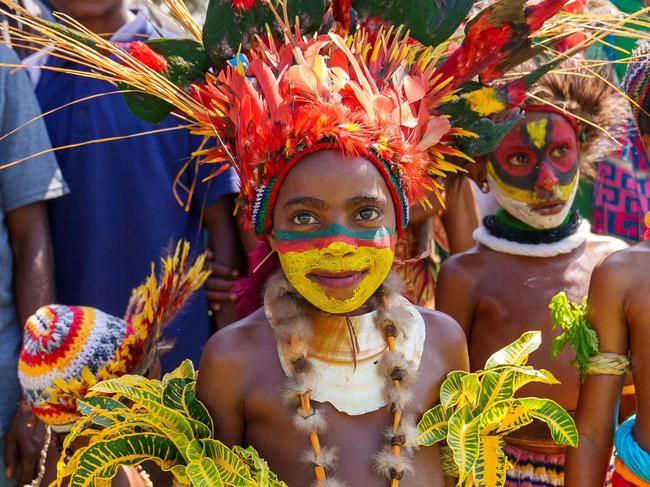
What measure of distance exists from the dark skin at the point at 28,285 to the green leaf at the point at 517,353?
1.70m

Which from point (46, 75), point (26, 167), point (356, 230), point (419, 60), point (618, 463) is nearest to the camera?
point (356, 230)

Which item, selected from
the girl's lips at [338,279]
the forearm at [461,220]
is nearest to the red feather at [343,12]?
the girl's lips at [338,279]

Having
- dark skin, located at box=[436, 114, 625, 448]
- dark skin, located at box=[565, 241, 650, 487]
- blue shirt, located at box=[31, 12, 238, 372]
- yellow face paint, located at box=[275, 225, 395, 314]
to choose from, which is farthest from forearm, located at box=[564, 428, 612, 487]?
blue shirt, located at box=[31, 12, 238, 372]

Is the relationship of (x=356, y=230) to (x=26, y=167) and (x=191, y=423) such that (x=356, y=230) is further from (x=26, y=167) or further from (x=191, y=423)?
(x=26, y=167)

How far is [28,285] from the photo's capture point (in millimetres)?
3418

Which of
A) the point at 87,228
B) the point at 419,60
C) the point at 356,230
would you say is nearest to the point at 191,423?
the point at 356,230

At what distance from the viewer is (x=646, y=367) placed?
2.68 metres

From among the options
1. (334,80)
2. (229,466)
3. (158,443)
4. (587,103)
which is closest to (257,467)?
(229,466)

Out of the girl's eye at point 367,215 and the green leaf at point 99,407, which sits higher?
the girl's eye at point 367,215

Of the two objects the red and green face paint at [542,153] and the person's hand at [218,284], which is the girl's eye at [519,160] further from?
the person's hand at [218,284]

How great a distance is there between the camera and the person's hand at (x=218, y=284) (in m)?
3.63

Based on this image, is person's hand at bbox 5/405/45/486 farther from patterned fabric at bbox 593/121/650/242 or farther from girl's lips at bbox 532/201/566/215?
patterned fabric at bbox 593/121/650/242

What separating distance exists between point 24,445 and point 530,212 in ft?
6.72

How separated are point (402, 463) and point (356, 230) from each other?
0.63 meters
